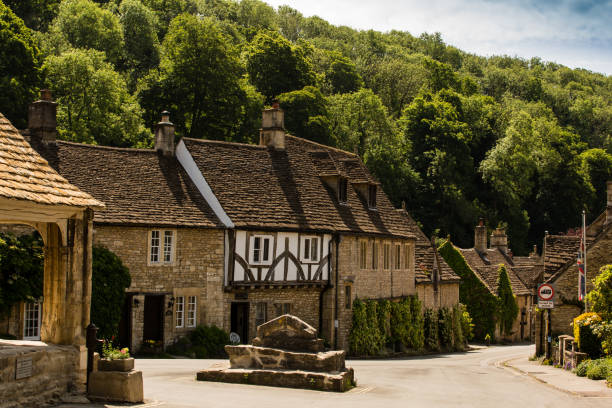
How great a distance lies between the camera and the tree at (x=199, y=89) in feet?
196

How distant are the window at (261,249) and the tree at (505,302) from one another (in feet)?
91.2

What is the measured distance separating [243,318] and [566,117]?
8489 centimetres

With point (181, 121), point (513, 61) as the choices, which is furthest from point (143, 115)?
point (513, 61)

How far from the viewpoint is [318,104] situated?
6706cm

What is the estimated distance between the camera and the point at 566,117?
109m

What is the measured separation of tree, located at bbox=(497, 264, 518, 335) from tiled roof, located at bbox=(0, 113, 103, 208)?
151 ft

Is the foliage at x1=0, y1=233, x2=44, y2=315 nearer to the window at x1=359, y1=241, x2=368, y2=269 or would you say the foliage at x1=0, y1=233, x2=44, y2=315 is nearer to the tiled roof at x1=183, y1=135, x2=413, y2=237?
the tiled roof at x1=183, y1=135, x2=413, y2=237

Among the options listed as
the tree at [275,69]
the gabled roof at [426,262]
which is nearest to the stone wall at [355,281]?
the gabled roof at [426,262]

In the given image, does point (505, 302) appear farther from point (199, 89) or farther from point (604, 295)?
point (604, 295)

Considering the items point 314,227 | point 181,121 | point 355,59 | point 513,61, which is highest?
point 513,61

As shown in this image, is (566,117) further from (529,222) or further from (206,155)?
(206,155)

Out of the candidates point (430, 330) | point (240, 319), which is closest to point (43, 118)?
point (240, 319)

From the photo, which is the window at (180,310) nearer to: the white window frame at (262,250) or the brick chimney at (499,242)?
the white window frame at (262,250)

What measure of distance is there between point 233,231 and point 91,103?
2471 cm
